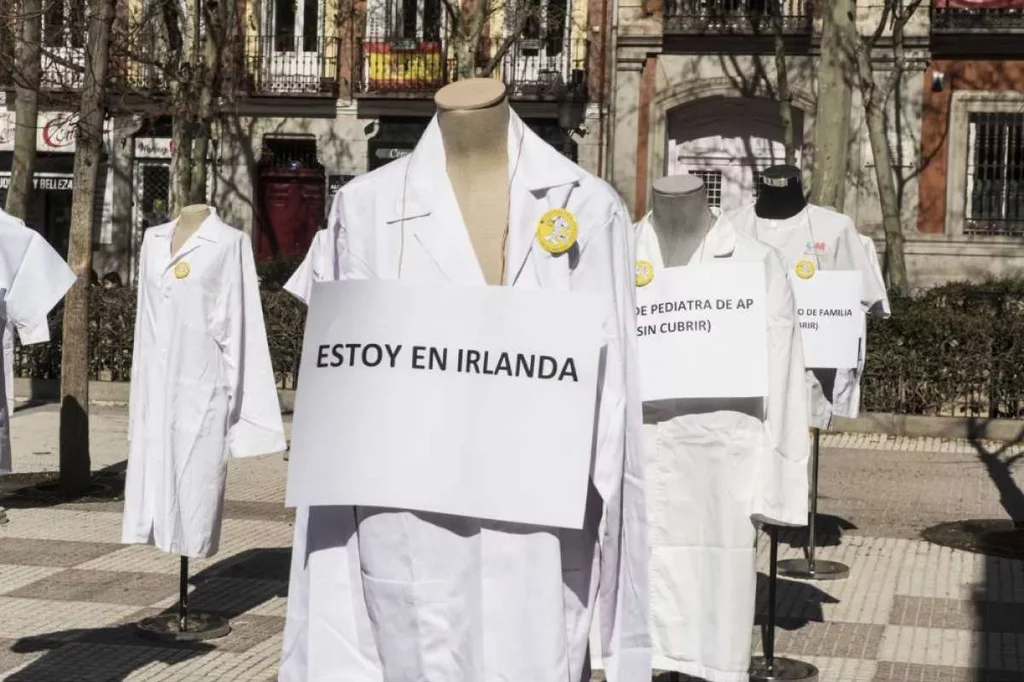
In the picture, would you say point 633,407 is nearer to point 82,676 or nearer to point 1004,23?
point 82,676

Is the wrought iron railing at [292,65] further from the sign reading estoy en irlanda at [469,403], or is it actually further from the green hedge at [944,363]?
the sign reading estoy en irlanda at [469,403]

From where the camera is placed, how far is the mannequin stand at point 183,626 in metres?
7.46

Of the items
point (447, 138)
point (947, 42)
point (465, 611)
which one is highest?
point (947, 42)

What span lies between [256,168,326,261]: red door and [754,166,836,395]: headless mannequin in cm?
2475

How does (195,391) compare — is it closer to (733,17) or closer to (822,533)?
(822,533)

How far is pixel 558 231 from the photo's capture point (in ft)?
13.2

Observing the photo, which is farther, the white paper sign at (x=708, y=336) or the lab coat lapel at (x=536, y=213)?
the white paper sign at (x=708, y=336)

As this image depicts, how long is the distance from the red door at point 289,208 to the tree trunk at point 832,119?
664 inches

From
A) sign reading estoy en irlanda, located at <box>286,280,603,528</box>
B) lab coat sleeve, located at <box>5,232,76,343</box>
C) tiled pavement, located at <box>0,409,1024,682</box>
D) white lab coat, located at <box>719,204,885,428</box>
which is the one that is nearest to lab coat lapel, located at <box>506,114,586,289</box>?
sign reading estoy en irlanda, located at <box>286,280,603,528</box>

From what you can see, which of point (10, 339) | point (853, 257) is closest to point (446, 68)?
point (853, 257)

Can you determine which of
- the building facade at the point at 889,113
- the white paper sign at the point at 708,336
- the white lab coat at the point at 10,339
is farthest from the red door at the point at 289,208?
the white paper sign at the point at 708,336

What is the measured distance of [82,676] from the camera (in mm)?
6805

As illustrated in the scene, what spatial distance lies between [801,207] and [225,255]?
3032 millimetres

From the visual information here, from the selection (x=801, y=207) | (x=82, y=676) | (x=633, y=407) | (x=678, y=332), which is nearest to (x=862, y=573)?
(x=801, y=207)
